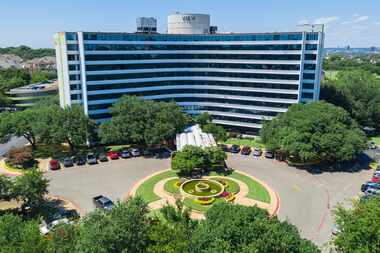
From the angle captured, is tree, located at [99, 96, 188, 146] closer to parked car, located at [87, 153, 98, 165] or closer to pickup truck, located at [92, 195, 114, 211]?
parked car, located at [87, 153, 98, 165]

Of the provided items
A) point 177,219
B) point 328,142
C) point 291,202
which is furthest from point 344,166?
point 177,219

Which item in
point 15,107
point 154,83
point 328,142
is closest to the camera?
point 328,142

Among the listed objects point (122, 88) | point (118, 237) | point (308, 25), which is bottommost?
point (118, 237)

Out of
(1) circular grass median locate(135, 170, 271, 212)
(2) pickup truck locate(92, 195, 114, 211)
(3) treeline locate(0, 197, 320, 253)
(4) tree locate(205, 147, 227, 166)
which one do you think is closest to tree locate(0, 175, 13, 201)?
(2) pickup truck locate(92, 195, 114, 211)

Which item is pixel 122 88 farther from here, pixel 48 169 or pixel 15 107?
pixel 15 107

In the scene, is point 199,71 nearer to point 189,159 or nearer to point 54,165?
point 189,159

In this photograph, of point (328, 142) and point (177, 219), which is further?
point (328, 142)
